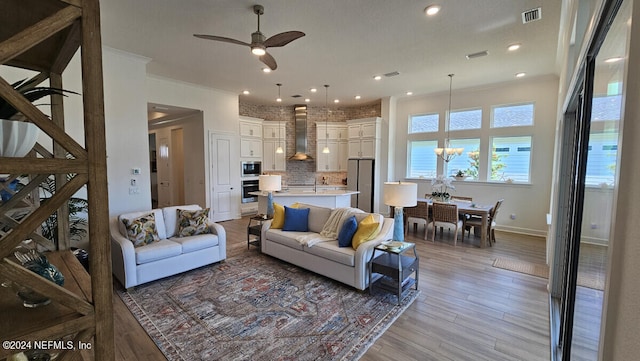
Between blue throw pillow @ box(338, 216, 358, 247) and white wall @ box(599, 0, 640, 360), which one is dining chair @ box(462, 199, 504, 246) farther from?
white wall @ box(599, 0, 640, 360)

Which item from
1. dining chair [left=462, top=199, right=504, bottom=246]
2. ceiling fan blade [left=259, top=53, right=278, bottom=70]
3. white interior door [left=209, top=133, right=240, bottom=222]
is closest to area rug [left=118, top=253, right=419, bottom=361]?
dining chair [left=462, top=199, right=504, bottom=246]

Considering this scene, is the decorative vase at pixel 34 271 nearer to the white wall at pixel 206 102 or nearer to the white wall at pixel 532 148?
the white wall at pixel 206 102

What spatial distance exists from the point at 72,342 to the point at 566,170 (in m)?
4.15

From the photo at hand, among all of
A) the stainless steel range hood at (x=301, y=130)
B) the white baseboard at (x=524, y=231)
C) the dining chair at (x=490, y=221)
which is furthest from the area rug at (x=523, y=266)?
the stainless steel range hood at (x=301, y=130)

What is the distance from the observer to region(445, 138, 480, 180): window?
22.1 feet

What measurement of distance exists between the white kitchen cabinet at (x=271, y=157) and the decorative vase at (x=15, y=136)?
767 cm

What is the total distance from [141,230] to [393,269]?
323 cm

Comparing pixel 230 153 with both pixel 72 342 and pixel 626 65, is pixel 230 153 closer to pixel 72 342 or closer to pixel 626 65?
pixel 72 342

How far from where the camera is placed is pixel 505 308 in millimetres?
3020

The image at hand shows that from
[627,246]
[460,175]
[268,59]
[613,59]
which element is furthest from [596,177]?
[460,175]

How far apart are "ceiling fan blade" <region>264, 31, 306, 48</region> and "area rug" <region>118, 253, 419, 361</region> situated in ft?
9.74

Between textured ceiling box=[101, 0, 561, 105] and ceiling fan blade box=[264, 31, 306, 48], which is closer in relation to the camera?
ceiling fan blade box=[264, 31, 306, 48]

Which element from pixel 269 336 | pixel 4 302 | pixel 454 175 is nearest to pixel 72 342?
pixel 4 302

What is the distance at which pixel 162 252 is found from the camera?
353 centimetres
